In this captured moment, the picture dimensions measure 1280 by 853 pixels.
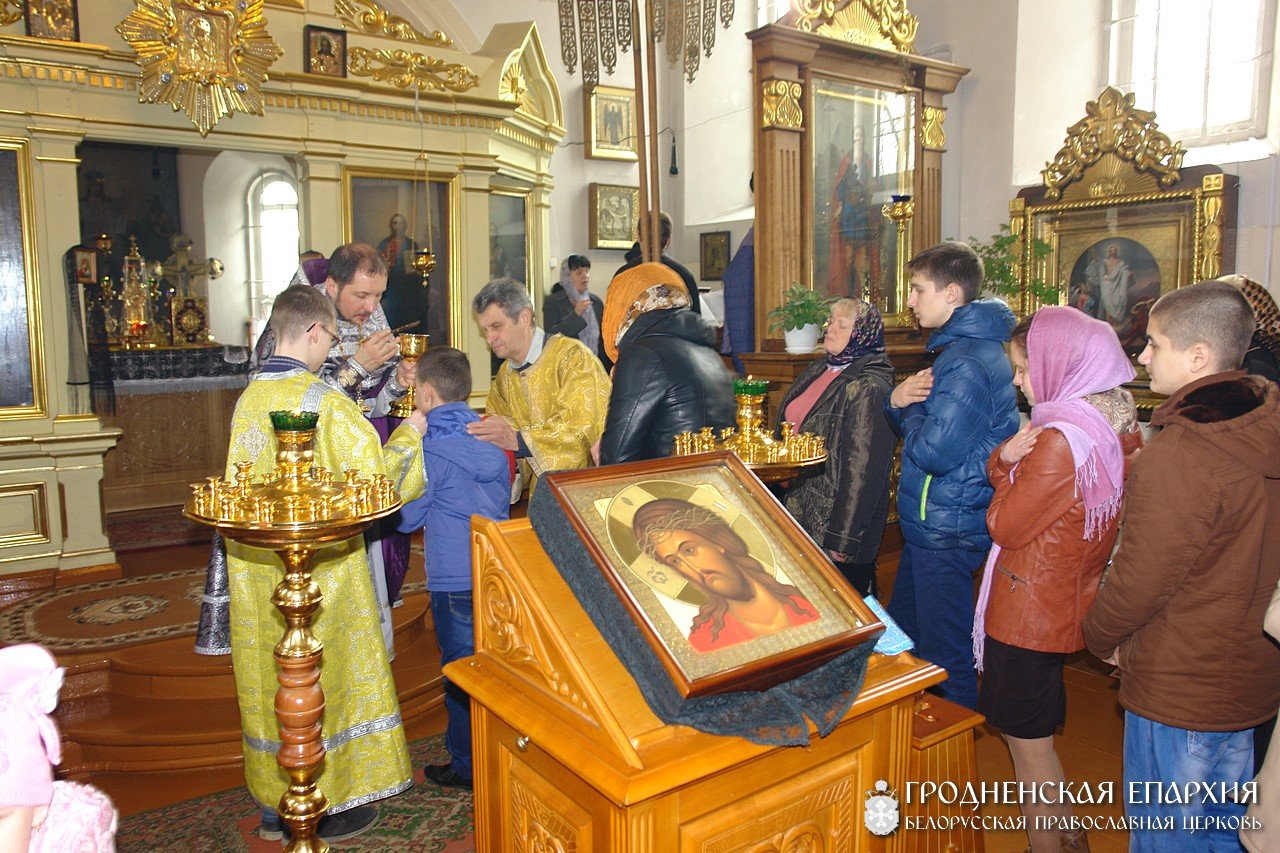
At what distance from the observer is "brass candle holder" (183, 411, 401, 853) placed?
1.89 meters

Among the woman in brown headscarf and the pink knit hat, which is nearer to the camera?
the pink knit hat

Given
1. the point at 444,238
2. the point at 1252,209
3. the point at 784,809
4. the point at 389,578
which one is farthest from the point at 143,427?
the point at 1252,209

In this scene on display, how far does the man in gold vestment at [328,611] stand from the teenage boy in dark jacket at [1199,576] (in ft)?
6.43

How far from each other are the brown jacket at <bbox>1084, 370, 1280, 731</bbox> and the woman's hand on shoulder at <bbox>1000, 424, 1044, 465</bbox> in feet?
0.97

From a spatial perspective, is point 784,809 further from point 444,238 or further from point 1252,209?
point 444,238

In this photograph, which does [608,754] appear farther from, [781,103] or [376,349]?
[781,103]

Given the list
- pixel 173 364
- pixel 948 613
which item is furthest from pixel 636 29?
pixel 173 364

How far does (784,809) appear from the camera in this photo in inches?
65.0

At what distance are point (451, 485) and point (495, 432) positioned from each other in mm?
224

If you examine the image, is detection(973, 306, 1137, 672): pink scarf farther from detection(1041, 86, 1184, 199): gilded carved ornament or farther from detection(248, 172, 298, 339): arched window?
detection(248, 172, 298, 339): arched window

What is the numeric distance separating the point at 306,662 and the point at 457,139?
5.84m

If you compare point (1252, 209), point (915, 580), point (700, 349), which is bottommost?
point (915, 580)

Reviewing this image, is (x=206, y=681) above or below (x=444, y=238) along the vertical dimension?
below

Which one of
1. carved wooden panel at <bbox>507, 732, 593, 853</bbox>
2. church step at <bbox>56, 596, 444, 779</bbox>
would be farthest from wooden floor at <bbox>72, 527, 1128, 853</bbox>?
carved wooden panel at <bbox>507, 732, 593, 853</bbox>
